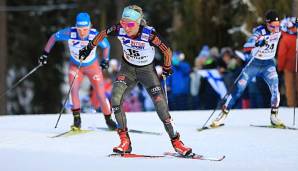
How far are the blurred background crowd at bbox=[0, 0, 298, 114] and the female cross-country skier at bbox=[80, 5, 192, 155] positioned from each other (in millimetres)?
3304

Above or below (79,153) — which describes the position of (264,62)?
above

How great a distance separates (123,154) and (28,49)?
707 inches

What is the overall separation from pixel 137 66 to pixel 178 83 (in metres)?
6.79

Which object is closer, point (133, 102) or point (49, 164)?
point (49, 164)

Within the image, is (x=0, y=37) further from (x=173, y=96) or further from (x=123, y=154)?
(x=123, y=154)

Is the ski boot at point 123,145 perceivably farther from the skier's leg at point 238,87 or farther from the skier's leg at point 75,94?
the skier's leg at point 238,87

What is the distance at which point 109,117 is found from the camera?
11609 millimetres

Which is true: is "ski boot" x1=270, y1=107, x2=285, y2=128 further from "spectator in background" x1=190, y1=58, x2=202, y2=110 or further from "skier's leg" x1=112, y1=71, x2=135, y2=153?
"spectator in background" x1=190, y1=58, x2=202, y2=110

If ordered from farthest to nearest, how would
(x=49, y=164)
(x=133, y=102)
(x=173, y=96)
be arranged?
1. (x=133, y=102)
2. (x=173, y=96)
3. (x=49, y=164)

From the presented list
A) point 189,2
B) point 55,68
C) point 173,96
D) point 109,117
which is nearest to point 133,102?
point 173,96

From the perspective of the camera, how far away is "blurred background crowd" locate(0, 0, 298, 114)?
51.1ft

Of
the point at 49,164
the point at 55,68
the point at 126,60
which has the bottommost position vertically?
the point at 55,68

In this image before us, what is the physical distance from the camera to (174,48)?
20.2 metres

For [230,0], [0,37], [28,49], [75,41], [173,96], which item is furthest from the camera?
[28,49]
